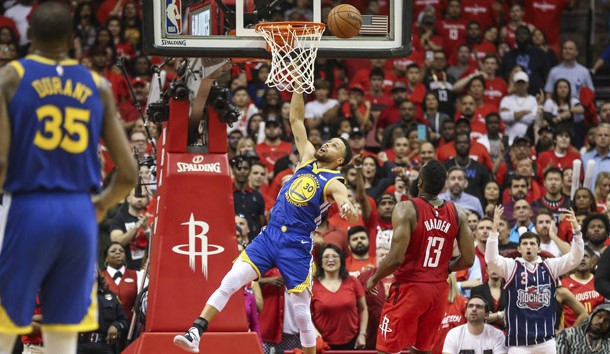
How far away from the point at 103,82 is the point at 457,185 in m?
8.85

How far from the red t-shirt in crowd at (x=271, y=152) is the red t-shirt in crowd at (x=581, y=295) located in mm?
4618

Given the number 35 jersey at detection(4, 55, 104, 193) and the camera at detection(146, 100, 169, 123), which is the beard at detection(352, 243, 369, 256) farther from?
the number 35 jersey at detection(4, 55, 104, 193)

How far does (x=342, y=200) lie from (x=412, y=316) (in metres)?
1.20

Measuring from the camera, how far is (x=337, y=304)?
11867 millimetres

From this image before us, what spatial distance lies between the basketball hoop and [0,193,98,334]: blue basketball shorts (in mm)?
4129

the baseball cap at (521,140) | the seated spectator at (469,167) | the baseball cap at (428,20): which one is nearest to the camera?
the seated spectator at (469,167)

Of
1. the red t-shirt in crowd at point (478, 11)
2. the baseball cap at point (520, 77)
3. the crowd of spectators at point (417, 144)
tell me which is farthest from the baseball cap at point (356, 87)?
the red t-shirt in crowd at point (478, 11)

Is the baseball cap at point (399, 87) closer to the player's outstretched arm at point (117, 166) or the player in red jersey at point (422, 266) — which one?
the player in red jersey at point (422, 266)

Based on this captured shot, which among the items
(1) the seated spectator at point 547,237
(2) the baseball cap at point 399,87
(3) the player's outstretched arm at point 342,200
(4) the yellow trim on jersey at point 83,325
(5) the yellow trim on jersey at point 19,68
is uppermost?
(5) the yellow trim on jersey at point 19,68

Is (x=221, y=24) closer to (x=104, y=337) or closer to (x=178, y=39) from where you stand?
(x=178, y=39)

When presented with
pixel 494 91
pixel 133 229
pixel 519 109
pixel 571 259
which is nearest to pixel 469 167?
pixel 519 109

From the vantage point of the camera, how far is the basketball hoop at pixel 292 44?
9.59 metres

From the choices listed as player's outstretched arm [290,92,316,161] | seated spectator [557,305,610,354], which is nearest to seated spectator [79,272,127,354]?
player's outstretched arm [290,92,316,161]

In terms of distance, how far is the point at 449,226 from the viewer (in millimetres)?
9492
